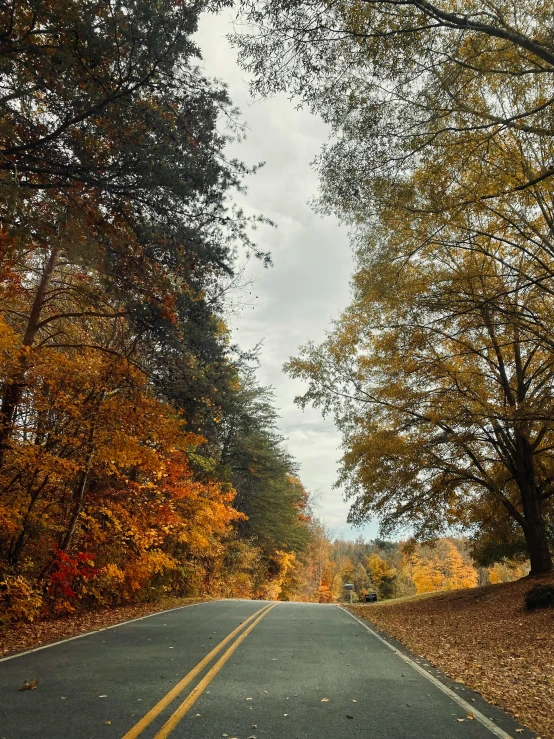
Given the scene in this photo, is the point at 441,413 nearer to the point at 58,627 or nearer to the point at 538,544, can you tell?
the point at 538,544

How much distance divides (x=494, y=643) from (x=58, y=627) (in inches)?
358

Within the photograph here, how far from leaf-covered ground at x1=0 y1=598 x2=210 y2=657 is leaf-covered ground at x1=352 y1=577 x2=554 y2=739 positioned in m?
6.61

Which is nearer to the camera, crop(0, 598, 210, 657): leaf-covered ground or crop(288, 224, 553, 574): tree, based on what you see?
crop(0, 598, 210, 657): leaf-covered ground

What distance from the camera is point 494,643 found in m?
10.1

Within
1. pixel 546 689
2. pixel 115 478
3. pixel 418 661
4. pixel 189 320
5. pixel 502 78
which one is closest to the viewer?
pixel 546 689

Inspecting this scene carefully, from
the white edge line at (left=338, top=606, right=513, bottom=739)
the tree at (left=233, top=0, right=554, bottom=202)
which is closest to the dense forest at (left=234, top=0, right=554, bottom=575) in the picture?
the tree at (left=233, top=0, right=554, bottom=202)

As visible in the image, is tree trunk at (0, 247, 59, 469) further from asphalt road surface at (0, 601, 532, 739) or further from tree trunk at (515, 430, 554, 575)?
tree trunk at (515, 430, 554, 575)

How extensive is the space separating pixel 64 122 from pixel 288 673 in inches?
311

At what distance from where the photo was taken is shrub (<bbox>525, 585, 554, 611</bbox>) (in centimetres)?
1259

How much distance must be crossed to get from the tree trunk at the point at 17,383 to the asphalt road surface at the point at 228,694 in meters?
4.48

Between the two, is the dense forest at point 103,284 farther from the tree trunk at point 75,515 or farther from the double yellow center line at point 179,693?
the double yellow center line at point 179,693

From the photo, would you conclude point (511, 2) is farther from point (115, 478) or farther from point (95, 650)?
point (115, 478)

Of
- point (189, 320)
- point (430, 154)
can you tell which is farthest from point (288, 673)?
point (430, 154)

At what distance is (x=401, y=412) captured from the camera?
14914 mm
